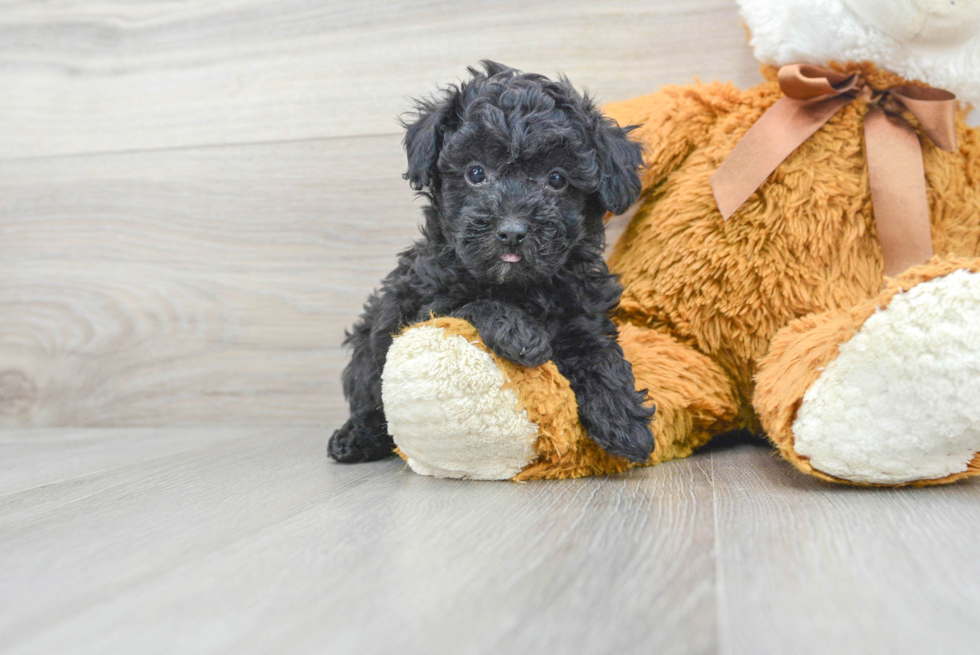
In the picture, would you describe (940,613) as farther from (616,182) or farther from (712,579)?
(616,182)

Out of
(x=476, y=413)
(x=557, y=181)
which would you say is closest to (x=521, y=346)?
(x=476, y=413)

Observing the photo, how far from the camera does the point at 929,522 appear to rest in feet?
2.77

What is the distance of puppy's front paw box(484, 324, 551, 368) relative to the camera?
1021 millimetres

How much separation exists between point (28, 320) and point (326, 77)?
98 cm

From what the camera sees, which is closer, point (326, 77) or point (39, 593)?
point (39, 593)

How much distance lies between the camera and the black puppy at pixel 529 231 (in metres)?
1.03

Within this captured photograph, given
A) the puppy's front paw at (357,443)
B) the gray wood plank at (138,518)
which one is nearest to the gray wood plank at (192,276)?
the gray wood plank at (138,518)

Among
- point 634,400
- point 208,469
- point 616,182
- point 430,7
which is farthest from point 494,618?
point 430,7

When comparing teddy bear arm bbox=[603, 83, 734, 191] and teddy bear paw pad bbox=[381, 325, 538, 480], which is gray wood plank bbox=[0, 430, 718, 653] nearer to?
teddy bear paw pad bbox=[381, 325, 538, 480]

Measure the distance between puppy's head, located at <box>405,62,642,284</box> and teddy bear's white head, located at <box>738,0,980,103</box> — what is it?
0.38 metres

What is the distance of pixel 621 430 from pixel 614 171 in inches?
14.4

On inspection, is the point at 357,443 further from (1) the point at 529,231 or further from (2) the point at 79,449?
(2) the point at 79,449

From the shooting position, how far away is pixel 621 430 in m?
1.05

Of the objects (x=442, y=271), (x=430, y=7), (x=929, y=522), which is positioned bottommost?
(x=929, y=522)
